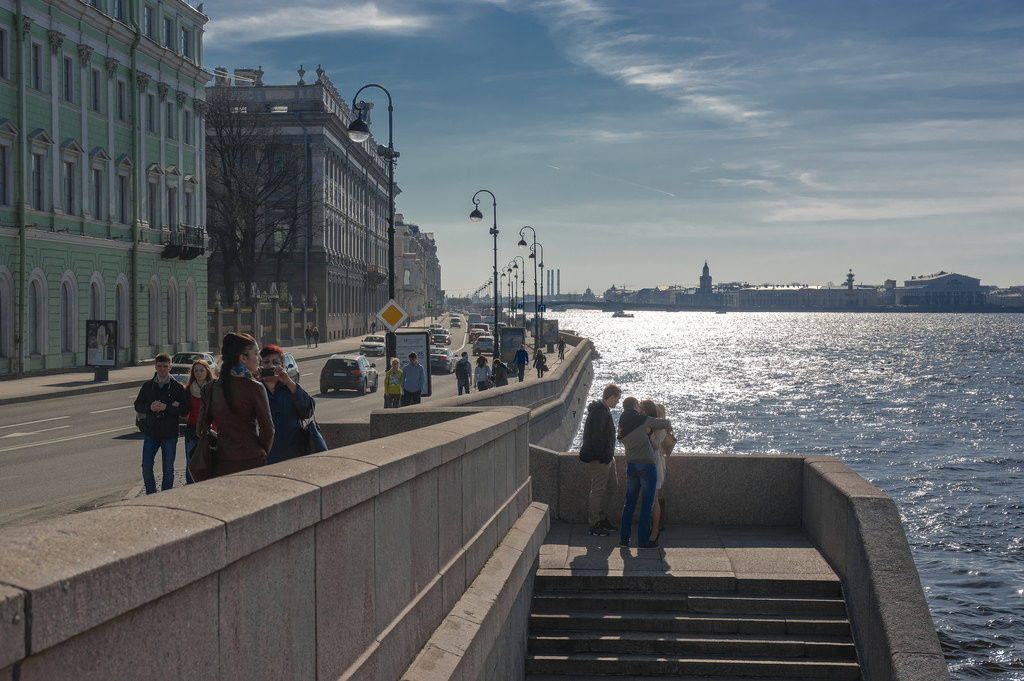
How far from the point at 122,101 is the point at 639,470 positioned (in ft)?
135

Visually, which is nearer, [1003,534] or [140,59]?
[1003,534]

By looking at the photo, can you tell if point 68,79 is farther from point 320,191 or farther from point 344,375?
point 320,191

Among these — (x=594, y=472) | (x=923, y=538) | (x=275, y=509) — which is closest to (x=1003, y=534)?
(x=923, y=538)

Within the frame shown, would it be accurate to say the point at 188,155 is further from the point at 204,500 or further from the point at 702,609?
the point at 204,500

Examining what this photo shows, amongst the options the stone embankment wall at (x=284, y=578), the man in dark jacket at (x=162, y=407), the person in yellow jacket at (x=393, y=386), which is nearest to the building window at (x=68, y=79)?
the person in yellow jacket at (x=393, y=386)

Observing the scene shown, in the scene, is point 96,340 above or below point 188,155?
below

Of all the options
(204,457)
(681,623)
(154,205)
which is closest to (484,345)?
(154,205)

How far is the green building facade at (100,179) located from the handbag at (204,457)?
33.4m

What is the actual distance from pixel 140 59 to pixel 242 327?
23.1 meters

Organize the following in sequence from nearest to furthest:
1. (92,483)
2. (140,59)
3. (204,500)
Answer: (204,500), (92,483), (140,59)

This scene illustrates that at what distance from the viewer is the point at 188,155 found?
175 feet

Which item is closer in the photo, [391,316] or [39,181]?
[391,316]

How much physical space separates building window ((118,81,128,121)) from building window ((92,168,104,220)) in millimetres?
3240

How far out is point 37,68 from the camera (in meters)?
38.6
